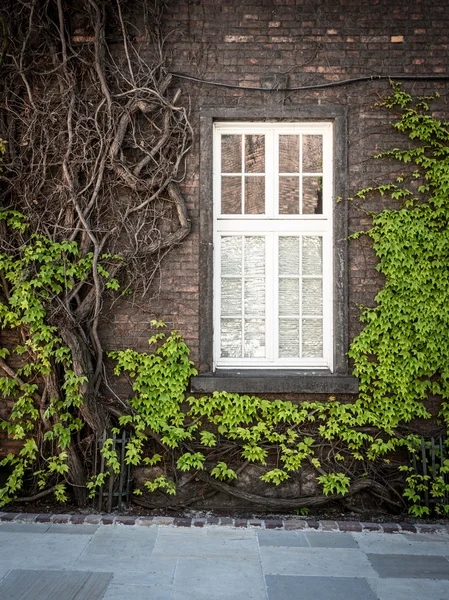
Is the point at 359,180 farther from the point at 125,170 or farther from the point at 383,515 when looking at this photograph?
the point at 383,515

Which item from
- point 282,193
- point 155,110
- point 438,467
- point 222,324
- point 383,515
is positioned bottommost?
point 383,515

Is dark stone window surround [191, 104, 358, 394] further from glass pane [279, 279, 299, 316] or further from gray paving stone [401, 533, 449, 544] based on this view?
gray paving stone [401, 533, 449, 544]

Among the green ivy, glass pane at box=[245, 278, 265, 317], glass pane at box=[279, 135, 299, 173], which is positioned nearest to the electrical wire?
glass pane at box=[279, 135, 299, 173]

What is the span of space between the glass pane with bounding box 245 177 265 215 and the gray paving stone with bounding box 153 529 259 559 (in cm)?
297

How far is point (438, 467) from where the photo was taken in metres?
5.25

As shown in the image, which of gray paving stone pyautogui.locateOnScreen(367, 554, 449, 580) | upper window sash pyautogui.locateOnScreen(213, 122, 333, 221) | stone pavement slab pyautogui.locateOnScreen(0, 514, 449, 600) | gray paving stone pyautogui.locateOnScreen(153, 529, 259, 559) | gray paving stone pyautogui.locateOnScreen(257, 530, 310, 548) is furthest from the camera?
upper window sash pyautogui.locateOnScreen(213, 122, 333, 221)

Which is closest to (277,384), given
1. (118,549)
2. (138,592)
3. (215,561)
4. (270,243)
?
(270,243)

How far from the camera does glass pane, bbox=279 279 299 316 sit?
18.3 ft

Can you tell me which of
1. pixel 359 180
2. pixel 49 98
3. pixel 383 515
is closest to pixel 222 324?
pixel 359 180

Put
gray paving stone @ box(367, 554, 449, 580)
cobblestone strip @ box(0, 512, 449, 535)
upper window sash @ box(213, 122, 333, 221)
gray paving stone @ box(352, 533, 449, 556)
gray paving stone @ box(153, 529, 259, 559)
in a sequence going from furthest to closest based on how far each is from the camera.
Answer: upper window sash @ box(213, 122, 333, 221), cobblestone strip @ box(0, 512, 449, 535), gray paving stone @ box(352, 533, 449, 556), gray paving stone @ box(153, 529, 259, 559), gray paving stone @ box(367, 554, 449, 580)

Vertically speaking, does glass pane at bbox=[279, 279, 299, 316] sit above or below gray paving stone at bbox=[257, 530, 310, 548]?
above

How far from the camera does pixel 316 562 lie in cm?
414

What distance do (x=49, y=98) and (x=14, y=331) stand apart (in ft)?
7.31

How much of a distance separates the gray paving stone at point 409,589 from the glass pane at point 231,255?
2.94 meters
